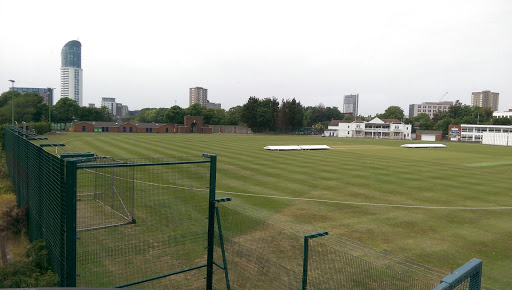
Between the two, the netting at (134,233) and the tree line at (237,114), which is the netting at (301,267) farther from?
the tree line at (237,114)

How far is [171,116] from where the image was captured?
12281cm

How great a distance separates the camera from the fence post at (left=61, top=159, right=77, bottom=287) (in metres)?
5.24

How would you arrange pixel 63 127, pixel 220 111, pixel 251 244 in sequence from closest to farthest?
1. pixel 251 244
2. pixel 63 127
3. pixel 220 111

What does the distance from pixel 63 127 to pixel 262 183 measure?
4181 inches

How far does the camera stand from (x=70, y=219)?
17.6 ft

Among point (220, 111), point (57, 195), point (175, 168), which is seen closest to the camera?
point (57, 195)

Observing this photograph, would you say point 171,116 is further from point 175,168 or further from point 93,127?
point 175,168

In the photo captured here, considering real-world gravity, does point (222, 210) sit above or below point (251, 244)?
above

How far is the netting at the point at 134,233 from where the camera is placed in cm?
802

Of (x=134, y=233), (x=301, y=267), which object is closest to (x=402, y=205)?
(x=301, y=267)

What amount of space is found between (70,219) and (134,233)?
528cm

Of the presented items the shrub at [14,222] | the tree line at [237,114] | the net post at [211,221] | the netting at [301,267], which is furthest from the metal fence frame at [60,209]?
the tree line at [237,114]

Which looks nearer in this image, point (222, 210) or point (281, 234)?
point (222, 210)

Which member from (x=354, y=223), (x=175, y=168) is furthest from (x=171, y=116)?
(x=354, y=223)
